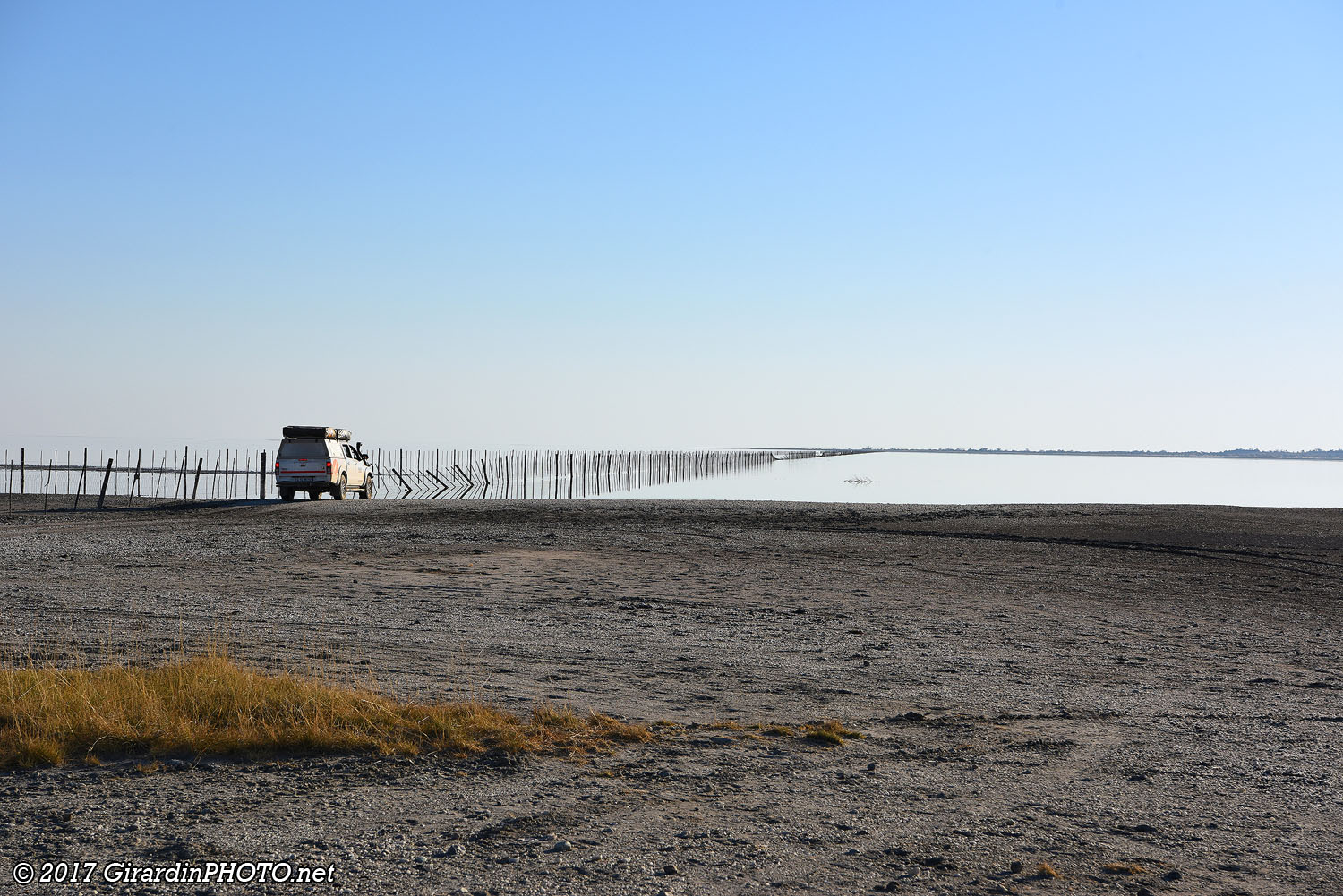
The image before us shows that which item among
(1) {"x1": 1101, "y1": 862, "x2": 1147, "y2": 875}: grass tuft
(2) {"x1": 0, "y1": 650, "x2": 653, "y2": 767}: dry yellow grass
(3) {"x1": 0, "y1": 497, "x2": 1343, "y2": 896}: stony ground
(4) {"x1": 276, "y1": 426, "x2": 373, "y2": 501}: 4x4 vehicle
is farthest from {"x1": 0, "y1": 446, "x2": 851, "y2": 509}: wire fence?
(1) {"x1": 1101, "y1": 862, "x2": 1147, "y2": 875}: grass tuft

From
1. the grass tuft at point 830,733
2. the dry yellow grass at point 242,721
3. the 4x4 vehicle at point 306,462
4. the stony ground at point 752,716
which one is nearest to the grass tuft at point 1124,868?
the stony ground at point 752,716

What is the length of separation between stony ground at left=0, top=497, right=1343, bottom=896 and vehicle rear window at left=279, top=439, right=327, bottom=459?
14470 millimetres

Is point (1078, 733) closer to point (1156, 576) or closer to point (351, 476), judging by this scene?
point (1156, 576)

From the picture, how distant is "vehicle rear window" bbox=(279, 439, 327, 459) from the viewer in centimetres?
3488

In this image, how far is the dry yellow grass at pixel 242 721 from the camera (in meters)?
6.45

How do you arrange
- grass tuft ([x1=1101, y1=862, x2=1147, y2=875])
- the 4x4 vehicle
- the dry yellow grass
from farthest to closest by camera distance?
the 4x4 vehicle
the dry yellow grass
grass tuft ([x1=1101, y1=862, x2=1147, y2=875])

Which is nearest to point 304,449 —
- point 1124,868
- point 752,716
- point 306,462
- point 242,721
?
point 306,462

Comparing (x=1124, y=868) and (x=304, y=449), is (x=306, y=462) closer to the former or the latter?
(x=304, y=449)

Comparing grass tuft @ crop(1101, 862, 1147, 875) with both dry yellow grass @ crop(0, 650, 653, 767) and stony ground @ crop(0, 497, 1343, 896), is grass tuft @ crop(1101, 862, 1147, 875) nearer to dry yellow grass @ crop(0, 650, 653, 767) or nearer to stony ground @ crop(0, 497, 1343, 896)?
stony ground @ crop(0, 497, 1343, 896)

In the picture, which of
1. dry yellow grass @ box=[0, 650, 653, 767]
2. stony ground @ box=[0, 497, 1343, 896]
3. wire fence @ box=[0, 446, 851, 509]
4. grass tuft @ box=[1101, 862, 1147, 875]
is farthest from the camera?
wire fence @ box=[0, 446, 851, 509]

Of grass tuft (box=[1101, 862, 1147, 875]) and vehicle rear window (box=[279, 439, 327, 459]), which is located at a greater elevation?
vehicle rear window (box=[279, 439, 327, 459])

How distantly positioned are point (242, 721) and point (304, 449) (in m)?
29.8

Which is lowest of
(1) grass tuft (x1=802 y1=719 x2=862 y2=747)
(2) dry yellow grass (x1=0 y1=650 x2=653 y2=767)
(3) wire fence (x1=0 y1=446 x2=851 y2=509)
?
(1) grass tuft (x1=802 y1=719 x2=862 y2=747)

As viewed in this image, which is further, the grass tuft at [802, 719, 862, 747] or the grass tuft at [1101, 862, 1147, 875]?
the grass tuft at [802, 719, 862, 747]
